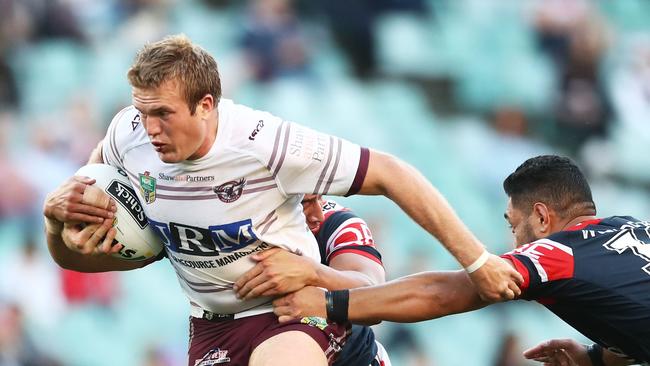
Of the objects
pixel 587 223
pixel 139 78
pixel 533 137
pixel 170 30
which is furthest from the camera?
pixel 533 137

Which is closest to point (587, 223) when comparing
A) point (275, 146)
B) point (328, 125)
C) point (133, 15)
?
point (275, 146)

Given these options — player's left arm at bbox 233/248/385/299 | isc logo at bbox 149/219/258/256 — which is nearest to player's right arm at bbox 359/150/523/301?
player's left arm at bbox 233/248/385/299

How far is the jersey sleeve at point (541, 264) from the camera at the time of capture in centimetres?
577

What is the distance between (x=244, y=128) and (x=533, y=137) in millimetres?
7980

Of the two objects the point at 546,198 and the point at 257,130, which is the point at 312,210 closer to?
the point at 257,130

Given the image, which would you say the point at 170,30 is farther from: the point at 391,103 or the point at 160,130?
the point at 160,130

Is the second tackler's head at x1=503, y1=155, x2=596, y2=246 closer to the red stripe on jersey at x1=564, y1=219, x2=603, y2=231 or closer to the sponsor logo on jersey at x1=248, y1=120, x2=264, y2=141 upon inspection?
the red stripe on jersey at x1=564, y1=219, x2=603, y2=231

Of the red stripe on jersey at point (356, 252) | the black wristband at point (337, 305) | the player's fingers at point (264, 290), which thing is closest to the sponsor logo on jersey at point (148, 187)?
the player's fingers at point (264, 290)

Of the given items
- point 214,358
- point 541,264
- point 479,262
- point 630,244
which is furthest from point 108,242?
point 630,244

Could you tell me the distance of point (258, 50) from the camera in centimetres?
1246

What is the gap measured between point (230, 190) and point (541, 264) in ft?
5.35

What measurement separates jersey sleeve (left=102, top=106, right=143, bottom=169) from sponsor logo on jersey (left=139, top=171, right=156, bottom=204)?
21 cm

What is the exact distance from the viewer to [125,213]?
5949 millimetres

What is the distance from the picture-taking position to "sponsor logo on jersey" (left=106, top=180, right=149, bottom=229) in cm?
595
